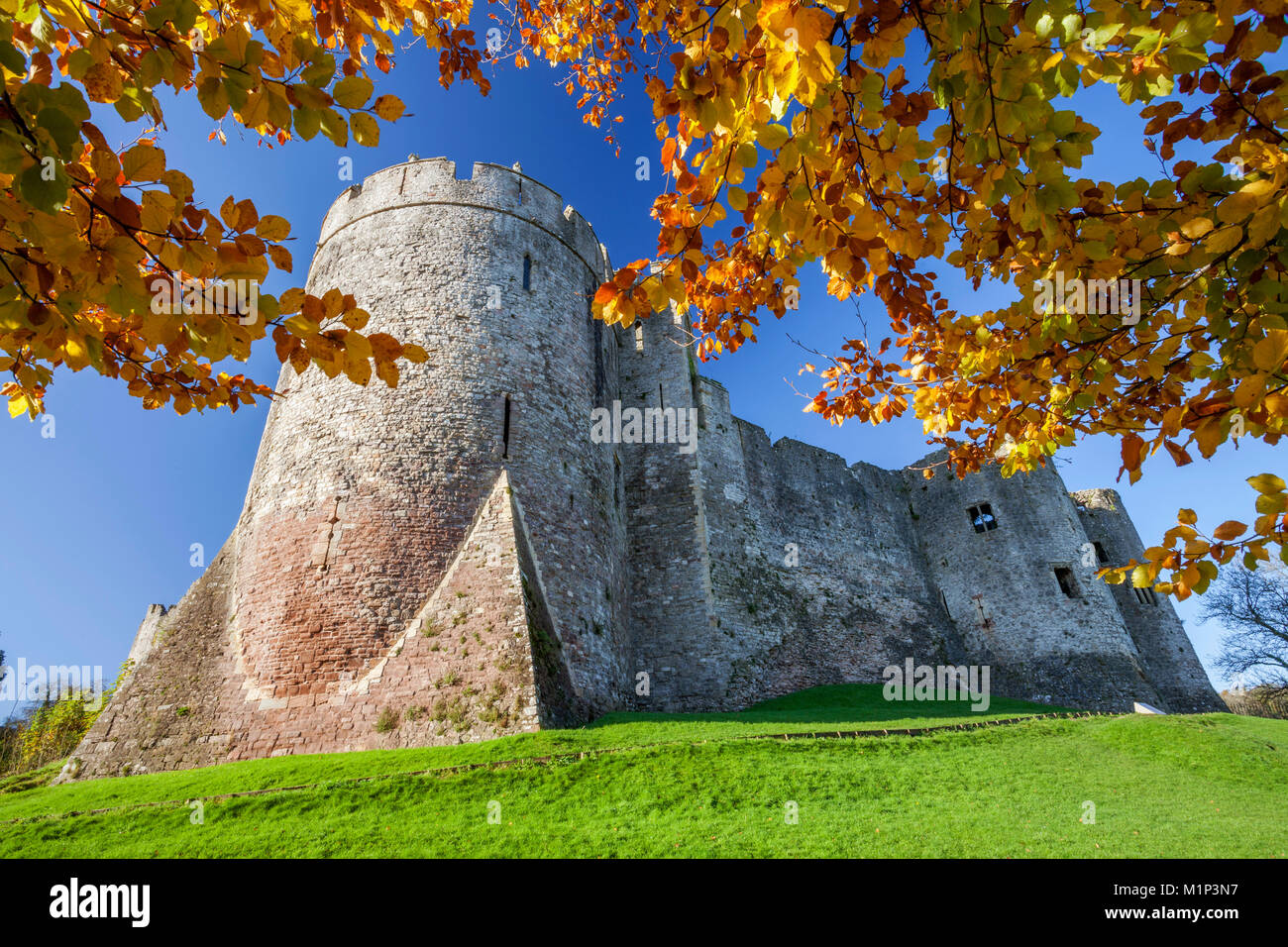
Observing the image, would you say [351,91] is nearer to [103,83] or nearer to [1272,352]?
[103,83]

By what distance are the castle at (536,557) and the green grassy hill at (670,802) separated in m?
1.26

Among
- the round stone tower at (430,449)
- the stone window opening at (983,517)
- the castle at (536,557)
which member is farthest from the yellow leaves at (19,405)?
the stone window opening at (983,517)

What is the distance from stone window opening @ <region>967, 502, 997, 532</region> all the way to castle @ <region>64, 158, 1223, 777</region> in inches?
3.1

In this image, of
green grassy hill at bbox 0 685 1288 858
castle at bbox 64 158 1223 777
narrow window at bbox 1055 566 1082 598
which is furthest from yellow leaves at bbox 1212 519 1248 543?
narrow window at bbox 1055 566 1082 598

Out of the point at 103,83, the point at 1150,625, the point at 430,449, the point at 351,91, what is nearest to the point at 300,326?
the point at 351,91

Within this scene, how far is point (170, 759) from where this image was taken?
29.5ft

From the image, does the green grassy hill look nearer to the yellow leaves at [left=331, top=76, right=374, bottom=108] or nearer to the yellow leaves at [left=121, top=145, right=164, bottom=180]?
the yellow leaves at [left=121, top=145, right=164, bottom=180]

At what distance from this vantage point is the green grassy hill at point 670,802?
596cm

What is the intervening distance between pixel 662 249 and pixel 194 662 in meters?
11.5

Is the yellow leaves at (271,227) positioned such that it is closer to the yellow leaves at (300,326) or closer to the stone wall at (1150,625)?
the yellow leaves at (300,326)

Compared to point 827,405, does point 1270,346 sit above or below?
below
